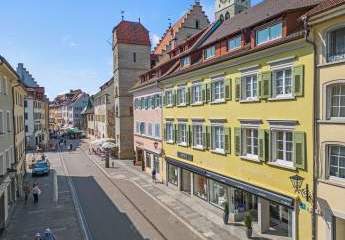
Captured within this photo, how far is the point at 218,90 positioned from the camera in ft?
75.2

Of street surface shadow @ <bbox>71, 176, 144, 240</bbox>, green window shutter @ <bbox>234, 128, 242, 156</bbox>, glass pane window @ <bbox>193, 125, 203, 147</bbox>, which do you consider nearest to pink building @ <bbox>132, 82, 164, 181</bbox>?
street surface shadow @ <bbox>71, 176, 144, 240</bbox>

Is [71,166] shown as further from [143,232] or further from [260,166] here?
[260,166]

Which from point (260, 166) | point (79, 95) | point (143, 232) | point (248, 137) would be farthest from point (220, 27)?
point (79, 95)

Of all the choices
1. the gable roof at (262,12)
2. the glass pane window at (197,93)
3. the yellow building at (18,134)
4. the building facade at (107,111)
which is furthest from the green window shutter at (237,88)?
the building facade at (107,111)

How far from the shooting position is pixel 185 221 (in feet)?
72.7

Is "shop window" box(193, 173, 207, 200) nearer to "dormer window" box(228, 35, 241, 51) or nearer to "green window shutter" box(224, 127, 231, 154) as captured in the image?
"green window shutter" box(224, 127, 231, 154)

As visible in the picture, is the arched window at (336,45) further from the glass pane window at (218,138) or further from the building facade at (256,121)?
the glass pane window at (218,138)

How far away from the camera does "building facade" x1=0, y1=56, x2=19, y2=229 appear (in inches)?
863

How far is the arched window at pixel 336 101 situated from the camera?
13641 mm

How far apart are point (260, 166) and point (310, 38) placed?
7.02m

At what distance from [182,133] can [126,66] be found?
24399 mm

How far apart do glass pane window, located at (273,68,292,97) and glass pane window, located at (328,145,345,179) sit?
3.44 meters

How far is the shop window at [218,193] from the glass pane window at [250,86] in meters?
7.08

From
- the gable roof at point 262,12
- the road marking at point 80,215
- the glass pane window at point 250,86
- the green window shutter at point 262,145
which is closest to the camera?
the green window shutter at point 262,145
